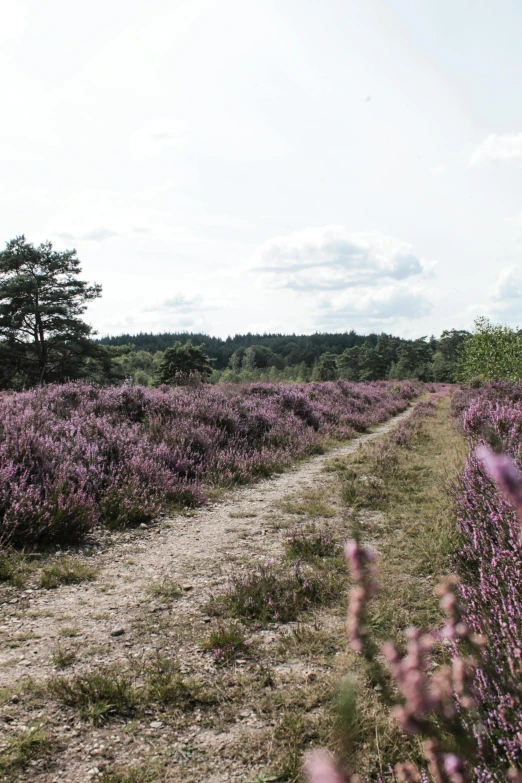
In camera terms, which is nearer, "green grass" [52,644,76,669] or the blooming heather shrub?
the blooming heather shrub

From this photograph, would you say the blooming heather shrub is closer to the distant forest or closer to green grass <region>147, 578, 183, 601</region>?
green grass <region>147, 578, 183, 601</region>

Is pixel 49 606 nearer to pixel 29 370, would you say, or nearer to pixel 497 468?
pixel 497 468

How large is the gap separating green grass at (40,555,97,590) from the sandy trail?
8cm

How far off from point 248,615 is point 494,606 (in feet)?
6.18

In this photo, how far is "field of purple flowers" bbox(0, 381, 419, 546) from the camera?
5633mm

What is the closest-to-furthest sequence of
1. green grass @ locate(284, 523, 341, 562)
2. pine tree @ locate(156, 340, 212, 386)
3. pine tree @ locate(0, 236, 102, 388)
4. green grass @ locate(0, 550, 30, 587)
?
1. green grass @ locate(0, 550, 30, 587)
2. green grass @ locate(284, 523, 341, 562)
3. pine tree @ locate(0, 236, 102, 388)
4. pine tree @ locate(156, 340, 212, 386)

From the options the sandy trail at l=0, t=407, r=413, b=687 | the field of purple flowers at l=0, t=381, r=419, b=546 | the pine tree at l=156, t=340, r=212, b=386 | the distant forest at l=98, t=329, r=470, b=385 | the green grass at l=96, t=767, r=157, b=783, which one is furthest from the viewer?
the distant forest at l=98, t=329, r=470, b=385

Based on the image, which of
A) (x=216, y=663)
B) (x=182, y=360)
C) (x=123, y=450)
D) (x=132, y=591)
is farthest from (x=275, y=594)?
(x=182, y=360)

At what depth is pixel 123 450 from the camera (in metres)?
7.84

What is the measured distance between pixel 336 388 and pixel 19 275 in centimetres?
2064

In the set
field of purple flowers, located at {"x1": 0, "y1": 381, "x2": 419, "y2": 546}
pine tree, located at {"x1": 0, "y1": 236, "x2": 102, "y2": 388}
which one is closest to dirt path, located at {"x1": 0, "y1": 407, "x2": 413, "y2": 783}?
field of purple flowers, located at {"x1": 0, "y1": 381, "x2": 419, "y2": 546}

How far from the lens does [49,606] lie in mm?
4066

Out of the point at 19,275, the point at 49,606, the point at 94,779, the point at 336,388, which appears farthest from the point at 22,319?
the point at 94,779

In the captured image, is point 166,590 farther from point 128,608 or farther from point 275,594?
point 275,594
